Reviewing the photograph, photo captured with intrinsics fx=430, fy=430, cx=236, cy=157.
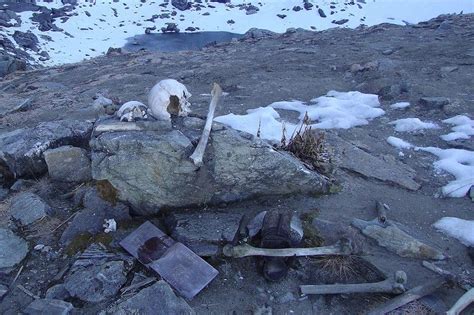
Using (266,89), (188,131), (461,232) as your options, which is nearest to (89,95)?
(266,89)

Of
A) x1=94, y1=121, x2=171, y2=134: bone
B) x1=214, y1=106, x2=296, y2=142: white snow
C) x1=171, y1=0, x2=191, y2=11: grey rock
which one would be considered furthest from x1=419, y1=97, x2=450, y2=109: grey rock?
x1=171, y1=0, x2=191, y2=11: grey rock

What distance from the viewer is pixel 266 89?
8.46m

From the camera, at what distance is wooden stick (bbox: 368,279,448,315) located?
318cm

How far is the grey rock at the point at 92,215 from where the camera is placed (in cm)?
390

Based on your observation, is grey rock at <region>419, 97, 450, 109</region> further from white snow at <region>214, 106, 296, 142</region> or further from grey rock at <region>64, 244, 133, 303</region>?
grey rock at <region>64, 244, 133, 303</region>

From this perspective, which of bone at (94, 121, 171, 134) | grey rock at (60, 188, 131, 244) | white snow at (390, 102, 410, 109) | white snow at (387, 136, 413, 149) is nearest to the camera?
grey rock at (60, 188, 131, 244)

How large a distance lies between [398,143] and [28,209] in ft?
15.4

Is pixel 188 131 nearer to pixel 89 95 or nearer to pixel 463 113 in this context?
pixel 463 113

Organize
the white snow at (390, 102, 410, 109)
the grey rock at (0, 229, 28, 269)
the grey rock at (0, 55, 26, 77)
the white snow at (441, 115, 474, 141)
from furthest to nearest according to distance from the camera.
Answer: the grey rock at (0, 55, 26, 77) < the white snow at (390, 102, 410, 109) < the white snow at (441, 115, 474, 141) < the grey rock at (0, 229, 28, 269)

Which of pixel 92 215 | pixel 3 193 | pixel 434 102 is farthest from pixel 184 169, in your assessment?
pixel 434 102

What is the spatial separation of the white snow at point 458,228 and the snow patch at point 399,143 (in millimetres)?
1831

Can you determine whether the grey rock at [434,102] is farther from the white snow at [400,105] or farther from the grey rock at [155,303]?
the grey rock at [155,303]

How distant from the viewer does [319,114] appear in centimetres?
707

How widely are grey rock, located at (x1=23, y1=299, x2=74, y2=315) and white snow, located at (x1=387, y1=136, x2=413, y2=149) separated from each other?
4610 mm
